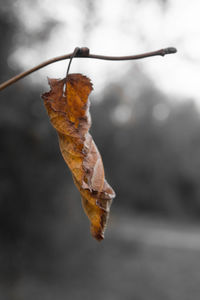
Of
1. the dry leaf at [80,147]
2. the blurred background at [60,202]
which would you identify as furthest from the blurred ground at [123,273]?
Answer: the dry leaf at [80,147]

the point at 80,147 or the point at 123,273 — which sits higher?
the point at 80,147

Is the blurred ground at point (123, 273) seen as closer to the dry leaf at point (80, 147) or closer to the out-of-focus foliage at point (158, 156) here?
the out-of-focus foliage at point (158, 156)

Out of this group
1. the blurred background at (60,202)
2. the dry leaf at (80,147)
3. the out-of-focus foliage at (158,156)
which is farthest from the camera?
the out-of-focus foliage at (158,156)

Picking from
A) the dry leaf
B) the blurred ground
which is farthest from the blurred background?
the dry leaf

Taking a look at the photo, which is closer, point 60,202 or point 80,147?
point 80,147

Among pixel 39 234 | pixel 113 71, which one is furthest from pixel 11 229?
pixel 113 71

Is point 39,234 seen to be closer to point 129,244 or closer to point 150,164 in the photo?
point 129,244

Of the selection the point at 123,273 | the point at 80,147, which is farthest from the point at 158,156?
the point at 80,147

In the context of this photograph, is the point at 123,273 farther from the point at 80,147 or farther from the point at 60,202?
the point at 80,147
